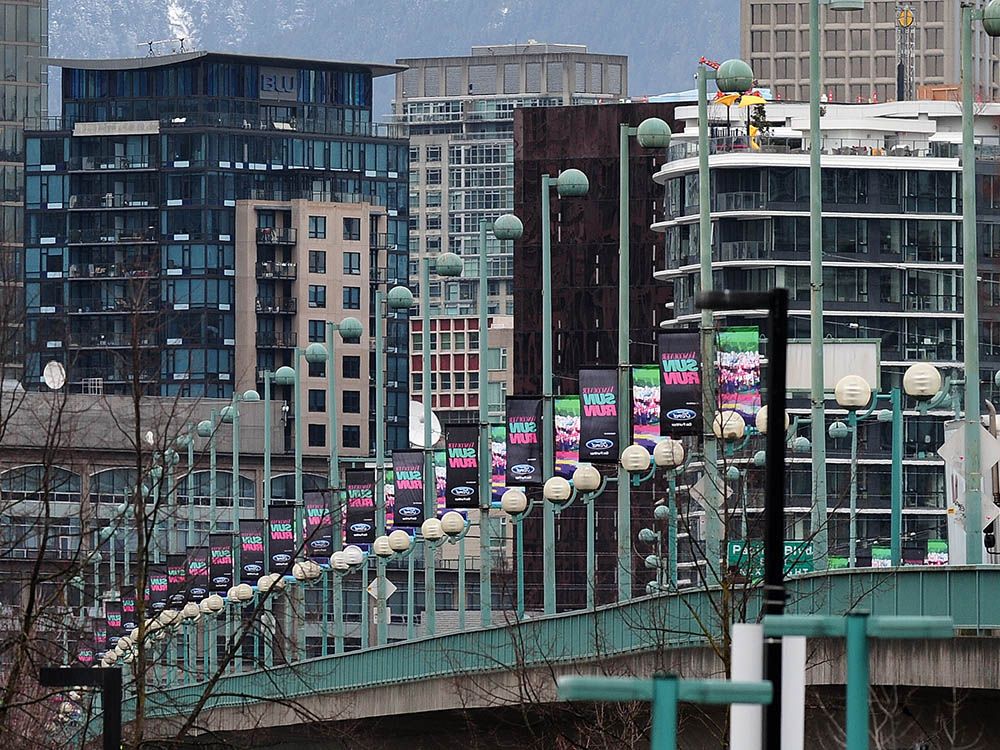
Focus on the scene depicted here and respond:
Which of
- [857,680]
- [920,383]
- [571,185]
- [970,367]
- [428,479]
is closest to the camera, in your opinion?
[857,680]

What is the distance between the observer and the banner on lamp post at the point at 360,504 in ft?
249

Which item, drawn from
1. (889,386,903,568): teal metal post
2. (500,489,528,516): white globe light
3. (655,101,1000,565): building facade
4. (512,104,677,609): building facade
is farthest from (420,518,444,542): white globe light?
(512,104,677,609): building facade

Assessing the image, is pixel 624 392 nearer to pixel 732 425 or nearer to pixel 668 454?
pixel 668 454

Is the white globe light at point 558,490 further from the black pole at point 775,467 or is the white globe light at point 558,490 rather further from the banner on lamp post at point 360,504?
the black pole at point 775,467

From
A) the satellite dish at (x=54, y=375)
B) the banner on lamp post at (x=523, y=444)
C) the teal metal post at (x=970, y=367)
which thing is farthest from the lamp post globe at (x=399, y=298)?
the teal metal post at (x=970, y=367)

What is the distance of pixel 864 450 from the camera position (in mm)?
136500

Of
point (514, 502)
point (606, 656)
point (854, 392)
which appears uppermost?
point (854, 392)

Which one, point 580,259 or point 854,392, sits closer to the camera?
point 854,392

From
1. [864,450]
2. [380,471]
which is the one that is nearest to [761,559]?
[380,471]

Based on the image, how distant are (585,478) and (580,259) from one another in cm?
11763

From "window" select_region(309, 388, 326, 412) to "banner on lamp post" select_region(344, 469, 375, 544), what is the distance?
116831 millimetres

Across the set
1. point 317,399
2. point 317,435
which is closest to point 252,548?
point 317,435

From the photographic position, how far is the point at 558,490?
58719 millimetres

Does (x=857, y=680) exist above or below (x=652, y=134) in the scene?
below
